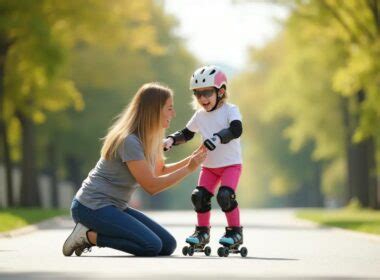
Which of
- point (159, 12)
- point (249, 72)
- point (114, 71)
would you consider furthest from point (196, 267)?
point (249, 72)

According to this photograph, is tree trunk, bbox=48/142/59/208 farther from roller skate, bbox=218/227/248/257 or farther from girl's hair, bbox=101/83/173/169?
girl's hair, bbox=101/83/173/169

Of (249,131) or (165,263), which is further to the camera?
(249,131)

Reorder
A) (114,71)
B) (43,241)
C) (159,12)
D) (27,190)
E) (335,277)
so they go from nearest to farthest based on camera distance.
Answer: (335,277), (43,241), (27,190), (114,71), (159,12)

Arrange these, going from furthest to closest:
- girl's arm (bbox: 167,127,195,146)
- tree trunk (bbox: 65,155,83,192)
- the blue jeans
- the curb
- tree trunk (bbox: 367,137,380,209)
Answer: tree trunk (bbox: 65,155,83,192) < tree trunk (bbox: 367,137,380,209) < the curb < girl's arm (bbox: 167,127,195,146) < the blue jeans

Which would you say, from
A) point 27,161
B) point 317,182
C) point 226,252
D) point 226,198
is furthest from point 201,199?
point 317,182

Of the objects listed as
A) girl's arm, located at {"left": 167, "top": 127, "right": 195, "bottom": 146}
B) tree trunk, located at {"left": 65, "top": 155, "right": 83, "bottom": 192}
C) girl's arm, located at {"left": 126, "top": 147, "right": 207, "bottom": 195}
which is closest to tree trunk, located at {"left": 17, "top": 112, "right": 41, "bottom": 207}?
tree trunk, located at {"left": 65, "top": 155, "right": 83, "bottom": 192}

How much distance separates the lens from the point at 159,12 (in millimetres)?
59906

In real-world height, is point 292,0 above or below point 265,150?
above

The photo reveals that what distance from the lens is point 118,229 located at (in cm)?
1238

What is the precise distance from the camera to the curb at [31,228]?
19425 millimetres

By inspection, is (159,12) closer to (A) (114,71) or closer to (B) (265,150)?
(B) (265,150)

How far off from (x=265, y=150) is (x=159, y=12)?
430 inches

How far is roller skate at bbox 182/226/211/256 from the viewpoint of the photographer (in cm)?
1291

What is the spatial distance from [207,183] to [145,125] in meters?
1.15
